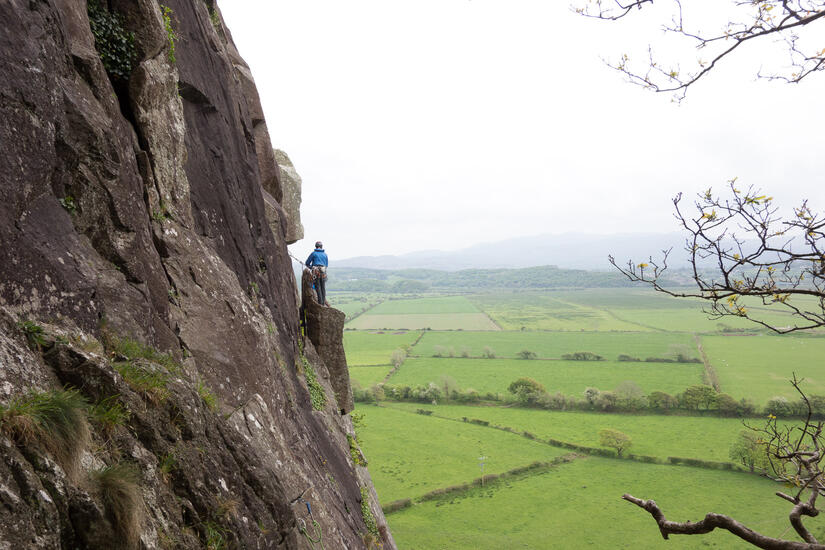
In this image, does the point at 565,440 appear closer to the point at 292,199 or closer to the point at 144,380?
the point at 292,199

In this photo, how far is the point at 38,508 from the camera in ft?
13.6

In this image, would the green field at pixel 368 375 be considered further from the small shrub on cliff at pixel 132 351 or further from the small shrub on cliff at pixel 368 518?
the small shrub on cliff at pixel 132 351

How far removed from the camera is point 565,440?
3108 inches

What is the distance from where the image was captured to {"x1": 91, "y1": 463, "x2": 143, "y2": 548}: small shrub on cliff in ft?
15.5

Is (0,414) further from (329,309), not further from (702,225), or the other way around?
(329,309)

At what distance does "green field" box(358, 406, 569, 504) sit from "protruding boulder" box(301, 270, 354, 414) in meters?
46.2

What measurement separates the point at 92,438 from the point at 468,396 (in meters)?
103

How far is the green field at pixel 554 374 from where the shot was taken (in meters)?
108

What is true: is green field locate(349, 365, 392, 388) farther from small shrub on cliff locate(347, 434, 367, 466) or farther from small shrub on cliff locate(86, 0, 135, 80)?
small shrub on cliff locate(86, 0, 135, 80)

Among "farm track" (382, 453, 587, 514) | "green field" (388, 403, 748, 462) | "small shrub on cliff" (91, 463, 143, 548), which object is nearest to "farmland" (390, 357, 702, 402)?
"green field" (388, 403, 748, 462)

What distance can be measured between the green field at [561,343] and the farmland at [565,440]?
1.68 m

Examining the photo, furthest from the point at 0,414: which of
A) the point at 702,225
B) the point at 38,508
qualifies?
the point at 702,225

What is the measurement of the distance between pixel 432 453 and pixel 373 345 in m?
88.5

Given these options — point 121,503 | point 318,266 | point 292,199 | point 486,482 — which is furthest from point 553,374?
point 121,503
